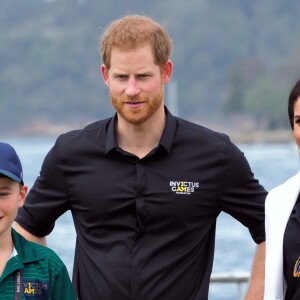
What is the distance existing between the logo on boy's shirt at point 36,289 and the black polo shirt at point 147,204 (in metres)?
0.58

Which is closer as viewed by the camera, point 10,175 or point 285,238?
point 10,175

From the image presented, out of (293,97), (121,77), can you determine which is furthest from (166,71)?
(293,97)

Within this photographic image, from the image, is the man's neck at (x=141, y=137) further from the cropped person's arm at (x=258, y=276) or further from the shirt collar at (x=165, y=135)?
the cropped person's arm at (x=258, y=276)

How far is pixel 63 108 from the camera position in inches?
3142

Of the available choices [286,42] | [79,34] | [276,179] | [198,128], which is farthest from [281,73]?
[198,128]

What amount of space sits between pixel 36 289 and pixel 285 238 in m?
0.77

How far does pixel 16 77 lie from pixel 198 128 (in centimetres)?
7956

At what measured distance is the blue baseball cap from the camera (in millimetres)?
3316

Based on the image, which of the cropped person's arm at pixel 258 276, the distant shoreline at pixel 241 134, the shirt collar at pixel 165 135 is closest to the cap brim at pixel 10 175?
the shirt collar at pixel 165 135

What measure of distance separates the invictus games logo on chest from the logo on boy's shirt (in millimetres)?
764

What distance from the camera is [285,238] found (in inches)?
139

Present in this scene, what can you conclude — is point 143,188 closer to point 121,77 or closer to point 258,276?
point 121,77

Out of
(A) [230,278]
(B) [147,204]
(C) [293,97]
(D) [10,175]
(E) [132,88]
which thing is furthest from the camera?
(A) [230,278]

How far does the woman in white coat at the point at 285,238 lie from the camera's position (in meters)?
3.51
